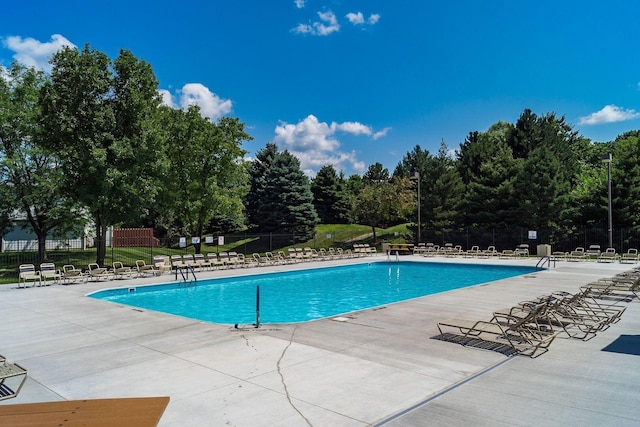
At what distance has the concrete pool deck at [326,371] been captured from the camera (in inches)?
184

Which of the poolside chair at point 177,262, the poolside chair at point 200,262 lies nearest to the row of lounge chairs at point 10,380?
the poolside chair at point 177,262

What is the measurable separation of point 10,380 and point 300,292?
12.3 meters

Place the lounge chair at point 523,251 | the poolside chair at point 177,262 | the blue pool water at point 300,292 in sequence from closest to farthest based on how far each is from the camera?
the blue pool water at point 300,292 < the poolside chair at point 177,262 < the lounge chair at point 523,251

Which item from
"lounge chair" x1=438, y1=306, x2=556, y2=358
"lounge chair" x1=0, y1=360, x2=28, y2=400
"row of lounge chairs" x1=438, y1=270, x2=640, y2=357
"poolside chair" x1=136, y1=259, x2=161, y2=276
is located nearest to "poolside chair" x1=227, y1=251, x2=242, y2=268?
"poolside chair" x1=136, y1=259, x2=161, y2=276

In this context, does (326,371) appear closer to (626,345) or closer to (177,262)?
(626,345)

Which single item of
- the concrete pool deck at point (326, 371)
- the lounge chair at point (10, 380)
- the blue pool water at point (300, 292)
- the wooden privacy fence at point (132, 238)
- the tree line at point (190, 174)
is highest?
the tree line at point (190, 174)

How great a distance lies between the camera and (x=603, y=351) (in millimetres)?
7098

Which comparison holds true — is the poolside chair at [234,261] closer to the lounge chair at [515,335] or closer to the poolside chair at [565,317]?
the poolside chair at [565,317]

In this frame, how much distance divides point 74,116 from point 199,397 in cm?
2032

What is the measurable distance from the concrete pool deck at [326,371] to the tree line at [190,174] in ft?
42.3

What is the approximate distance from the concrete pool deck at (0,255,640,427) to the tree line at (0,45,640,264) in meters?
12.9

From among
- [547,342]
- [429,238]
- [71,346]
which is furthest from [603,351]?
[429,238]

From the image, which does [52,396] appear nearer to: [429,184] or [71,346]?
[71,346]

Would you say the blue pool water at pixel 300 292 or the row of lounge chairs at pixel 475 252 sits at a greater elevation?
the row of lounge chairs at pixel 475 252
